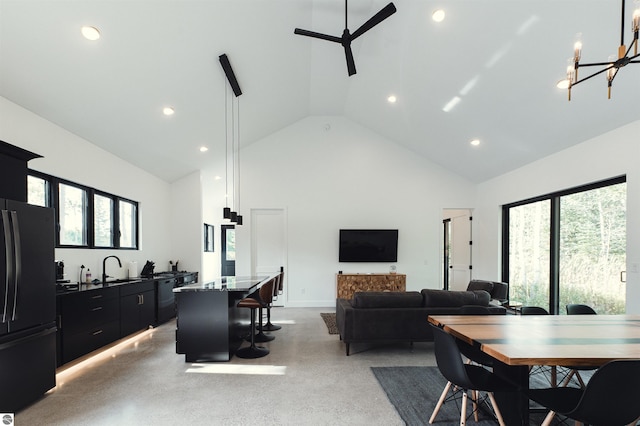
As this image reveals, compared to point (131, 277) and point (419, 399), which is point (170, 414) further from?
→ point (131, 277)

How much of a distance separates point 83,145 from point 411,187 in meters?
6.25

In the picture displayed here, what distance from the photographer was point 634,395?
1769 millimetres

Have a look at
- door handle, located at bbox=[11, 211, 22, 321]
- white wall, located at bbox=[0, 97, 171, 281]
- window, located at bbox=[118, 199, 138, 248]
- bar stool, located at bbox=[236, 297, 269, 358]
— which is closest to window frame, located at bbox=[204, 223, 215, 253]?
white wall, located at bbox=[0, 97, 171, 281]

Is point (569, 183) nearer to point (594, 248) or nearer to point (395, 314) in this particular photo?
point (594, 248)

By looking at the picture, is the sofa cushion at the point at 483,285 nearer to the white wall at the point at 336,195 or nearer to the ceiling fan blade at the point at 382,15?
the white wall at the point at 336,195

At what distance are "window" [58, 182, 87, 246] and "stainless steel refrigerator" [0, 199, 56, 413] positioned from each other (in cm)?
152

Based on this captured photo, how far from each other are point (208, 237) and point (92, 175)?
523 centimetres

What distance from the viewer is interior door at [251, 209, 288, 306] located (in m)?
7.65

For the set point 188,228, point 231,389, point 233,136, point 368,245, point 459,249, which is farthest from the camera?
point 459,249

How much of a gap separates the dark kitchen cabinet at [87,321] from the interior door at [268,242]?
3.38 m

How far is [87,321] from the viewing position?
3922 mm

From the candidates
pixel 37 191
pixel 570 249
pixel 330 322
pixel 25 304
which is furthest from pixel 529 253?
pixel 37 191

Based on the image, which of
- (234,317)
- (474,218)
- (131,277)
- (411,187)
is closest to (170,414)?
(234,317)

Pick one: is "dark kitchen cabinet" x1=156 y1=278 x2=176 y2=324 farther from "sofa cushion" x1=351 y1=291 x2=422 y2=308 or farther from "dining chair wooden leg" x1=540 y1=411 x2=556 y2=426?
"dining chair wooden leg" x1=540 y1=411 x2=556 y2=426
